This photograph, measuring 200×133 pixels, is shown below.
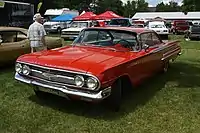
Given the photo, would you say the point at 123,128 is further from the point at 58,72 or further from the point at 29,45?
the point at 29,45

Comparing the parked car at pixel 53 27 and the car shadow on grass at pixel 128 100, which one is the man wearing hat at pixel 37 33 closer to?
the car shadow on grass at pixel 128 100

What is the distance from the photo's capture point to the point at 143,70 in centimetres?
636

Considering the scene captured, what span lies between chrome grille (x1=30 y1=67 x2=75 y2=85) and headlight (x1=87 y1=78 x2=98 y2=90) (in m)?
0.30

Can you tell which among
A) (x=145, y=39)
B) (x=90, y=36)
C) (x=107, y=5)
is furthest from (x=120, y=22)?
(x=107, y=5)

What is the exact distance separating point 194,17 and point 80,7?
2787 centimetres

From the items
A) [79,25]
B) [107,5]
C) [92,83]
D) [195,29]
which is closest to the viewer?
[92,83]

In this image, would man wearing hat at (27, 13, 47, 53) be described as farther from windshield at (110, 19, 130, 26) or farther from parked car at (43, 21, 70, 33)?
parked car at (43, 21, 70, 33)

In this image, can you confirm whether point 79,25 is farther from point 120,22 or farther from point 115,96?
point 115,96

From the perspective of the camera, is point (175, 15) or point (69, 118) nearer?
point (69, 118)

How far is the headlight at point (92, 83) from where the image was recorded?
15.8ft

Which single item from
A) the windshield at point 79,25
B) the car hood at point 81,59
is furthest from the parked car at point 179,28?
the car hood at point 81,59

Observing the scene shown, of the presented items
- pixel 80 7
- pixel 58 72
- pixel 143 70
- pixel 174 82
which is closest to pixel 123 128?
pixel 58 72

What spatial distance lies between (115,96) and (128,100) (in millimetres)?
914

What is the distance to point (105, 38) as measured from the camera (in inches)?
264
